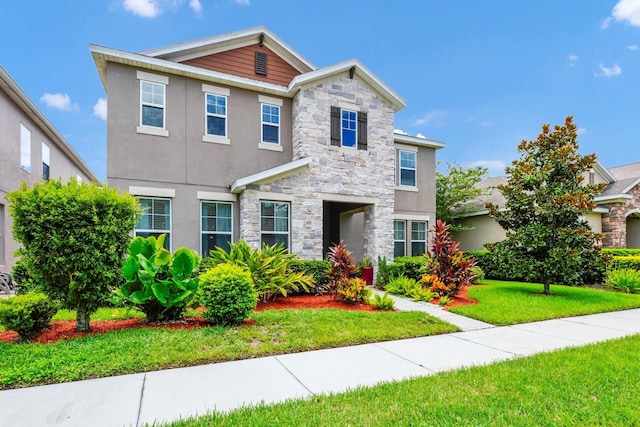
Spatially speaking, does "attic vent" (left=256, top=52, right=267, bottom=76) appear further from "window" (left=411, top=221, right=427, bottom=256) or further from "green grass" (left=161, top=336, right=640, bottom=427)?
"green grass" (left=161, top=336, right=640, bottom=427)

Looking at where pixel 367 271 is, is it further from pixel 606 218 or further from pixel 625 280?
pixel 606 218

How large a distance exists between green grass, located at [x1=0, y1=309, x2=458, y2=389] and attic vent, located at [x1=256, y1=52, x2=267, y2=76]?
9.34m

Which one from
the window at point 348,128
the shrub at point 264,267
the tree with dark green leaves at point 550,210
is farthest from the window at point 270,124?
the tree with dark green leaves at point 550,210

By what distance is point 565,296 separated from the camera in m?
9.68

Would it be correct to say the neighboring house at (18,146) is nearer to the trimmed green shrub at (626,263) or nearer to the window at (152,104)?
the window at (152,104)

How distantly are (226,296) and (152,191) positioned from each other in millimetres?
5890

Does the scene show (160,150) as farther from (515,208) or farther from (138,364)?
(515,208)

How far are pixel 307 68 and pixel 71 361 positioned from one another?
40.3 ft

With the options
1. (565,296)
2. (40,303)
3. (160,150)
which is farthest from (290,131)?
(565,296)

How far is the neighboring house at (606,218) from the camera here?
55.3ft

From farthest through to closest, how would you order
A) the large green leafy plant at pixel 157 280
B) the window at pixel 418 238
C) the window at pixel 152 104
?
the window at pixel 418 238
the window at pixel 152 104
the large green leafy plant at pixel 157 280

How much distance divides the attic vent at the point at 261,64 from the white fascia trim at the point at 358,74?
1651 mm

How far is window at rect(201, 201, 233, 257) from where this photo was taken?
10.8 m

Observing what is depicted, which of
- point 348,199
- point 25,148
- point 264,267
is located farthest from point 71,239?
point 25,148
